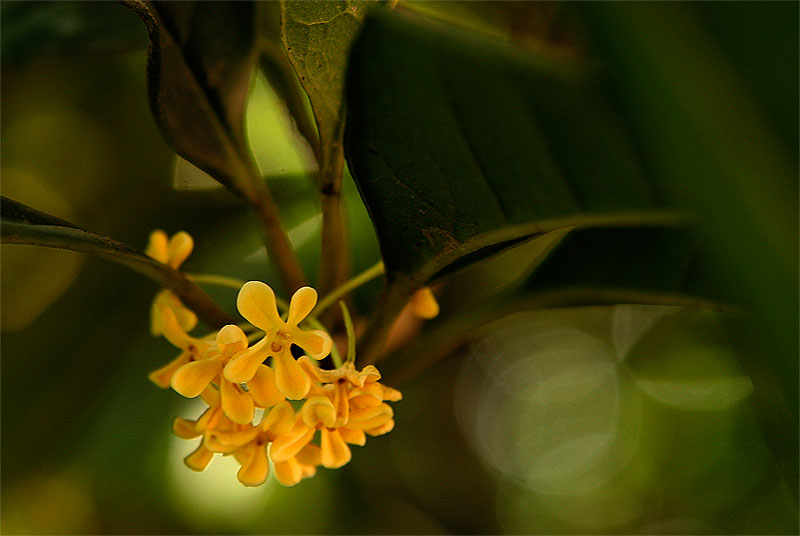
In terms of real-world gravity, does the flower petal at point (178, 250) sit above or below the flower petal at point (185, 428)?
above

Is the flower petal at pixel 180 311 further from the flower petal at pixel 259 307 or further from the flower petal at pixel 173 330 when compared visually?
the flower petal at pixel 259 307

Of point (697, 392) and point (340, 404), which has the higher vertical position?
point (697, 392)

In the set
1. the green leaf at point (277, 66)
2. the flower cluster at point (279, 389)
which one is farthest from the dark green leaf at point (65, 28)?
the flower cluster at point (279, 389)

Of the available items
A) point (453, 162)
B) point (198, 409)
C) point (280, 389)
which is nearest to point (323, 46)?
point (453, 162)

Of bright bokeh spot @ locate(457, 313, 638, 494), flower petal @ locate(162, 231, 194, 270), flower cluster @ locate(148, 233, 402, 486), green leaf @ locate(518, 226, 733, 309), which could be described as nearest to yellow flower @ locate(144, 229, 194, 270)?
flower petal @ locate(162, 231, 194, 270)

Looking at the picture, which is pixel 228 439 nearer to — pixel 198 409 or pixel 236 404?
pixel 236 404

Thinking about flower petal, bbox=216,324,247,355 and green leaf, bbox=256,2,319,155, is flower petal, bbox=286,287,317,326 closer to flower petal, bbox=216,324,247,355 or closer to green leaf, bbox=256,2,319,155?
flower petal, bbox=216,324,247,355
